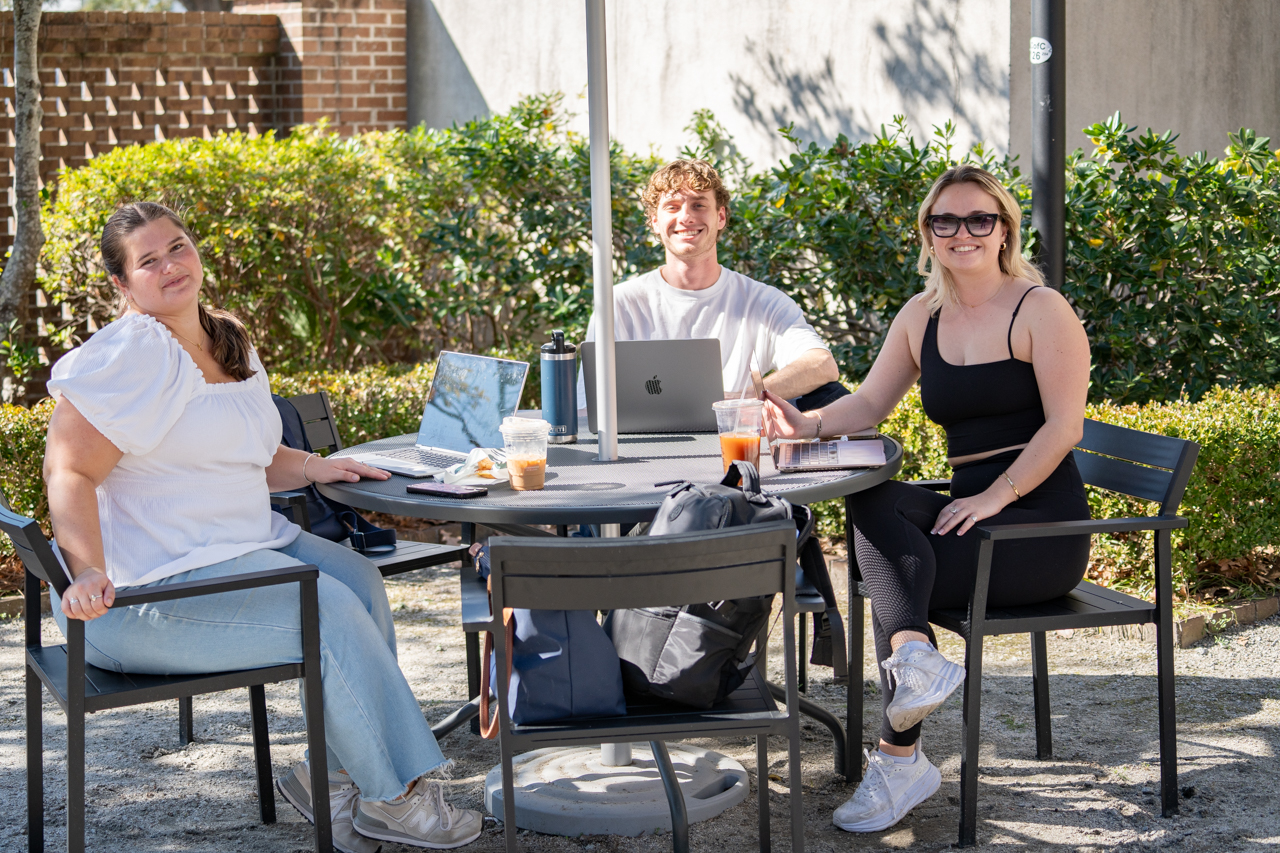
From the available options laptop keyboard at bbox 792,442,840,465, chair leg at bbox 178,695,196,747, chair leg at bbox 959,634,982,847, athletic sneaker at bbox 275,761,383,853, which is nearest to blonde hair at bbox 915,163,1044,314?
laptop keyboard at bbox 792,442,840,465

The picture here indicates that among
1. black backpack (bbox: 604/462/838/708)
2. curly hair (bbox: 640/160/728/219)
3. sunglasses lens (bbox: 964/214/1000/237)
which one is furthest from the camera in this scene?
curly hair (bbox: 640/160/728/219)

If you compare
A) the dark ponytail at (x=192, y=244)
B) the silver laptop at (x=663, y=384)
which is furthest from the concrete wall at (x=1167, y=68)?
the dark ponytail at (x=192, y=244)

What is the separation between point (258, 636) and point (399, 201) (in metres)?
4.75

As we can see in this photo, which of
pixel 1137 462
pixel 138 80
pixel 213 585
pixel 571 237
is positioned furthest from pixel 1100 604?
pixel 138 80

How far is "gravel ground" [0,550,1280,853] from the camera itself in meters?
3.02

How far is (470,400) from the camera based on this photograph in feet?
10.7

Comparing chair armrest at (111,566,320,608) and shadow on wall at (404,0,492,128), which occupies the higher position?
shadow on wall at (404,0,492,128)

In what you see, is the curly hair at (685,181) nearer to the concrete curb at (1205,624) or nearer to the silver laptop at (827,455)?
the silver laptop at (827,455)

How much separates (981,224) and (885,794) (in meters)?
1.46

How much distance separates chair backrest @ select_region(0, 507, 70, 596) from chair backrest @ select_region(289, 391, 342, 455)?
4.57 feet

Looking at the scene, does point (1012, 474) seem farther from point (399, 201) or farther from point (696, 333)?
point (399, 201)

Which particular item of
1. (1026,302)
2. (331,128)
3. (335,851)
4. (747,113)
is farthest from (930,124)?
(335,851)

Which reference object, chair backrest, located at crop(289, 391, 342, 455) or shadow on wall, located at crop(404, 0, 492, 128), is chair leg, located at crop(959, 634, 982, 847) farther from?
shadow on wall, located at crop(404, 0, 492, 128)

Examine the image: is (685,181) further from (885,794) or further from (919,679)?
(885,794)
